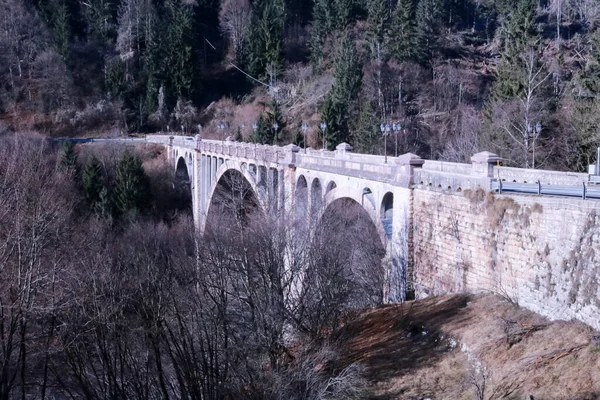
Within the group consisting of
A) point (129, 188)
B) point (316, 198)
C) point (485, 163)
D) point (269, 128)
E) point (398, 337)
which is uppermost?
point (269, 128)

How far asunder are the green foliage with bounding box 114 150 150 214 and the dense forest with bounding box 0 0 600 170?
11.6 meters

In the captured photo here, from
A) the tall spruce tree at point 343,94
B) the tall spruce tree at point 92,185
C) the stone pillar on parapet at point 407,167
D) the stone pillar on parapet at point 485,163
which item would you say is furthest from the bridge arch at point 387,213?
the tall spruce tree at point 92,185

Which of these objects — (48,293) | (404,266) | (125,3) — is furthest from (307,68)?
(48,293)

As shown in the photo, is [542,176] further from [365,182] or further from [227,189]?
[227,189]

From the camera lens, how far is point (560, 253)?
13258 mm

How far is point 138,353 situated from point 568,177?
12.3 m

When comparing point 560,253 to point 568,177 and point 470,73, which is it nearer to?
point 568,177

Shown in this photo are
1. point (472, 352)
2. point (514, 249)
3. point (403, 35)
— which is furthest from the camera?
point (403, 35)

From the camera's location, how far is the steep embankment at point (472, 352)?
11.0 metres

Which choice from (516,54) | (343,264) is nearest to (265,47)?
(516,54)

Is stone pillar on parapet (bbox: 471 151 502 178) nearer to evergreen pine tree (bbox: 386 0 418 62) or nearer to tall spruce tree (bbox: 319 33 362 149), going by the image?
tall spruce tree (bbox: 319 33 362 149)

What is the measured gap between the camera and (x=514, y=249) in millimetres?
14797

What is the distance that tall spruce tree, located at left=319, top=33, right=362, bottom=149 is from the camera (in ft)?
150

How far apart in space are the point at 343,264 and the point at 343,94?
30.9 metres
